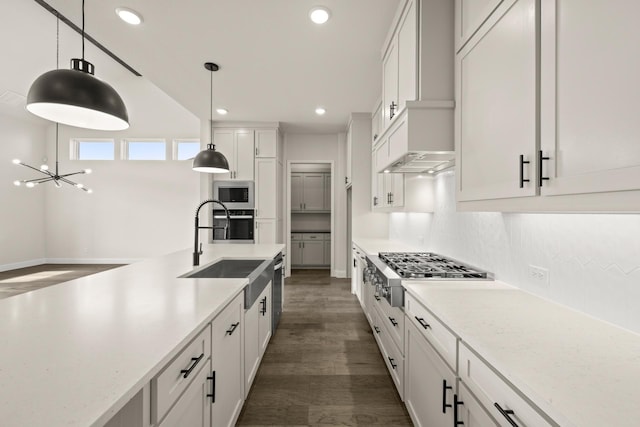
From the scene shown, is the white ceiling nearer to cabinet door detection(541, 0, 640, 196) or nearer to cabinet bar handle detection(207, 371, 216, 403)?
cabinet door detection(541, 0, 640, 196)

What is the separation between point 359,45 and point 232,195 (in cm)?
342

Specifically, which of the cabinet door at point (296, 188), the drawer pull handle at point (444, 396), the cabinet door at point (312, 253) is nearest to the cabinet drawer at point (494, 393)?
the drawer pull handle at point (444, 396)

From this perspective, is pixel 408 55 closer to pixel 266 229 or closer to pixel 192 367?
pixel 192 367

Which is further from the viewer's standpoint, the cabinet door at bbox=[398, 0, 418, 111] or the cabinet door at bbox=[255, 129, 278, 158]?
the cabinet door at bbox=[255, 129, 278, 158]

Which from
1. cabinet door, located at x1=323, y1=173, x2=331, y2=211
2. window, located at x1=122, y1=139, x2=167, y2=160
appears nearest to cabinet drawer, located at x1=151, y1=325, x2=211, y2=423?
cabinet door, located at x1=323, y1=173, x2=331, y2=211

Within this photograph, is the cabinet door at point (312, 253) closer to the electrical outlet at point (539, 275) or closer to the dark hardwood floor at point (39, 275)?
the dark hardwood floor at point (39, 275)

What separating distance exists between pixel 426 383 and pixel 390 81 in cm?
215

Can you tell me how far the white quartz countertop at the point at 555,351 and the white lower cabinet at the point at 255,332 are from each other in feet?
3.83

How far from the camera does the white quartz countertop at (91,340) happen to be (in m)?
0.62

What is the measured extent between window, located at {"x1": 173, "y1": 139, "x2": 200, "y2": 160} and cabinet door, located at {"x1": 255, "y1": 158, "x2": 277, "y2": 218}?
2720mm

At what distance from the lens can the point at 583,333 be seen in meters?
1.03

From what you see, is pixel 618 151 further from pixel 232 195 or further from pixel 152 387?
pixel 232 195

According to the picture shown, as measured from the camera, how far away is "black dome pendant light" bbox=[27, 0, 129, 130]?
1.25 m

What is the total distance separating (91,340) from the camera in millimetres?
911
